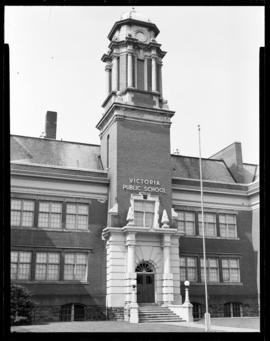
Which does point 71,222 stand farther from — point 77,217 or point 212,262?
point 212,262

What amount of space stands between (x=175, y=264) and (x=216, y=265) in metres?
4.03

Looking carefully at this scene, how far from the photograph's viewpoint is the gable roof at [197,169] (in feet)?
116

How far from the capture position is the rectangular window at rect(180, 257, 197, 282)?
102 ft

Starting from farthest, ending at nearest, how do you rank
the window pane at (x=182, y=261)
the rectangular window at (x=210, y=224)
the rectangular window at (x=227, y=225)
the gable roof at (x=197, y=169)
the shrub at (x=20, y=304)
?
the gable roof at (x=197, y=169)
the rectangular window at (x=227, y=225)
the rectangular window at (x=210, y=224)
the window pane at (x=182, y=261)
the shrub at (x=20, y=304)

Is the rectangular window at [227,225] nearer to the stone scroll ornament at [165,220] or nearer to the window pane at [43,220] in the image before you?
the stone scroll ornament at [165,220]

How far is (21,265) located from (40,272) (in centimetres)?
121

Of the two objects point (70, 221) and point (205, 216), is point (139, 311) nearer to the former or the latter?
point (70, 221)

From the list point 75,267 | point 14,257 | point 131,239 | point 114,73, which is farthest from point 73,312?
point 114,73

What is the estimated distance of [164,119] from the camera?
32.4 m

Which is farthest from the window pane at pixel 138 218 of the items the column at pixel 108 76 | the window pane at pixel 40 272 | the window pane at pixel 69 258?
the column at pixel 108 76

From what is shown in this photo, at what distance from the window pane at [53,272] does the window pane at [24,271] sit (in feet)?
4.09

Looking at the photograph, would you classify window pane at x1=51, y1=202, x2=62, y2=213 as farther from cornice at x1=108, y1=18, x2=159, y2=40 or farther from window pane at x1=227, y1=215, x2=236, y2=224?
cornice at x1=108, y1=18, x2=159, y2=40
